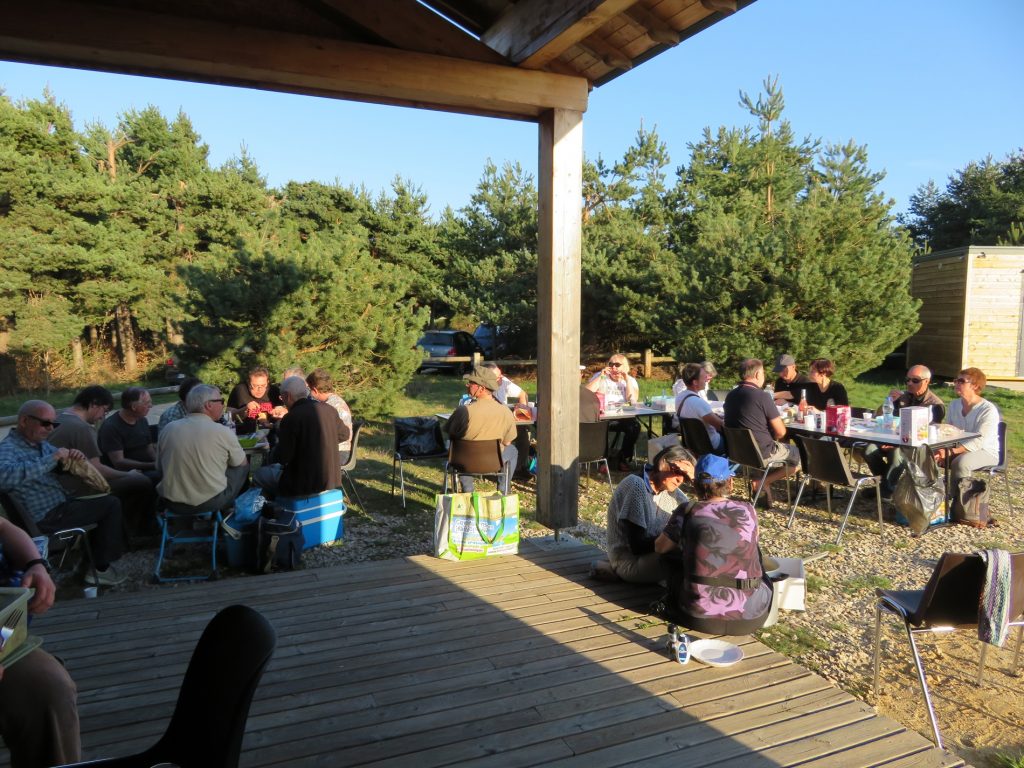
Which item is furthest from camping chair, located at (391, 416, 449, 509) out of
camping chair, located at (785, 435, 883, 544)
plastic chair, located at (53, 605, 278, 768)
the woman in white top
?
plastic chair, located at (53, 605, 278, 768)

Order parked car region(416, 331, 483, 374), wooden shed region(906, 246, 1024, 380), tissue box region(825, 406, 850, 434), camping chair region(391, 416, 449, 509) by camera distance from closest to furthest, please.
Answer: tissue box region(825, 406, 850, 434) → camping chair region(391, 416, 449, 509) → wooden shed region(906, 246, 1024, 380) → parked car region(416, 331, 483, 374)

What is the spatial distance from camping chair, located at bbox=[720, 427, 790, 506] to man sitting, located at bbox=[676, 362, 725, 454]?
27 centimetres

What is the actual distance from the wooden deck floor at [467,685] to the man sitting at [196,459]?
76cm

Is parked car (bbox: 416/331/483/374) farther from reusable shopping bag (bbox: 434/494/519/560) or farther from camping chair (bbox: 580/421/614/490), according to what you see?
reusable shopping bag (bbox: 434/494/519/560)

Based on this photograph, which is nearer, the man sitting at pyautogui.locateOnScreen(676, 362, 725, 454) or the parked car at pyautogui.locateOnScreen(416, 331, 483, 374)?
the man sitting at pyautogui.locateOnScreen(676, 362, 725, 454)

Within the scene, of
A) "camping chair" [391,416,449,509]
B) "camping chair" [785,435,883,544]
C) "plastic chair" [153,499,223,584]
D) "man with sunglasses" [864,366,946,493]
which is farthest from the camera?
"camping chair" [391,416,449,509]

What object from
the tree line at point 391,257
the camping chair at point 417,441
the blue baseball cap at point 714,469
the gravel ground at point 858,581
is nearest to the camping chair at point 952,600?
the gravel ground at point 858,581

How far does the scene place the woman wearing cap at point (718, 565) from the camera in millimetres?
2988

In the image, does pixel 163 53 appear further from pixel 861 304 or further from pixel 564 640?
pixel 861 304

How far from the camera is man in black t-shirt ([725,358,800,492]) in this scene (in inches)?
233

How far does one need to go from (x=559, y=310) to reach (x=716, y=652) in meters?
2.63

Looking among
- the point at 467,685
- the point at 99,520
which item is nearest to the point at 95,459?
the point at 99,520

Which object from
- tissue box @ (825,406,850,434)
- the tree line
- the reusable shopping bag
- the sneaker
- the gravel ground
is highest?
the tree line

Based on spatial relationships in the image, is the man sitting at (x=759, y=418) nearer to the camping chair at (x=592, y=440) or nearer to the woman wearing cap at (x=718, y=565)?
the camping chair at (x=592, y=440)
